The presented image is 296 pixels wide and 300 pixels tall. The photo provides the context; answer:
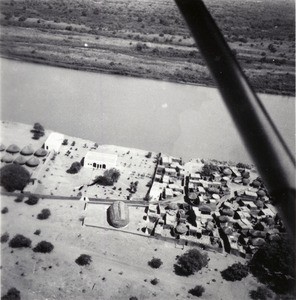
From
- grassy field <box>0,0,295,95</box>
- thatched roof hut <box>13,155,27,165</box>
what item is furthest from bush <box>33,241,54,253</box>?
grassy field <box>0,0,295,95</box>

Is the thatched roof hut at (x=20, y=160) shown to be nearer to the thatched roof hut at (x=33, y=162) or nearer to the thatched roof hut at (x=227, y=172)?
the thatched roof hut at (x=33, y=162)

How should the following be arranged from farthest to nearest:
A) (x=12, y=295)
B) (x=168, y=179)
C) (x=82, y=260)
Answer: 1. (x=168, y=179)
2. (x=82, y=260)
3. (x=12, y=295)

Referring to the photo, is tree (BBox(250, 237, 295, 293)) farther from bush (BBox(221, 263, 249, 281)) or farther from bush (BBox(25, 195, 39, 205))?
bush (BBox(25, 195, 39, 205))

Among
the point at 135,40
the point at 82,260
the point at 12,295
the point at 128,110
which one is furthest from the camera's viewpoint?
the point at 135,40

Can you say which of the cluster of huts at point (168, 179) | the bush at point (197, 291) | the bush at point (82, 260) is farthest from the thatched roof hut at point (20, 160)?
the bush at point (197, 291)

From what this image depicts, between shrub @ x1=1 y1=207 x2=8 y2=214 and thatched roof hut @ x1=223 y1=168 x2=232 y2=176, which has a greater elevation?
thatched roof hut @ x1=223 y1=168 x2=232 y2=176

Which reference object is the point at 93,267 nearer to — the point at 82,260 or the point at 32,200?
the point at 82,260

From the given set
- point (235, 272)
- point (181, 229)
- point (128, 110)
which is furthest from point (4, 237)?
point (128, 110)
